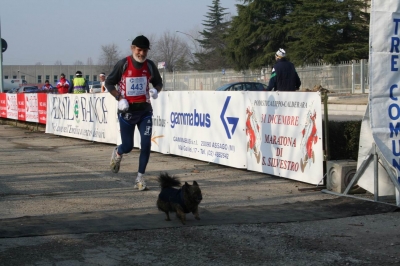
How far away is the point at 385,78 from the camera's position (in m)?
7.28

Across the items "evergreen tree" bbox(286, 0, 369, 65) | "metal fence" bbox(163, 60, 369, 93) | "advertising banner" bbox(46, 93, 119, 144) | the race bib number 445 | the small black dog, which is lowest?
the small black dog

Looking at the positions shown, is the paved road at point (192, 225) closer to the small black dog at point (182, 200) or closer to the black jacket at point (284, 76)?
the small black dog at point (182, 200)

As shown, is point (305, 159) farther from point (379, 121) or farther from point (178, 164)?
point (178, 164)

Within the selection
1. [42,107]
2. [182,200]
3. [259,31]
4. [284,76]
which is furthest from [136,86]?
[259,31]

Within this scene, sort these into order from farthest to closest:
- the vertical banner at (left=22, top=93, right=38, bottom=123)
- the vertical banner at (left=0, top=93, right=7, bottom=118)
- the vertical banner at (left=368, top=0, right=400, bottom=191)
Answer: the vertical banner at (left=0, top=93, right=7, bottom=118), the vertical banner at (left=22, top=93, right=38, bottom=123), the vertical banner at (left=368, top=0, right=400, bottom=191)

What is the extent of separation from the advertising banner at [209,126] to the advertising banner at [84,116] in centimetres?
312

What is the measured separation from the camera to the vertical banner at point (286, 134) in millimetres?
8734

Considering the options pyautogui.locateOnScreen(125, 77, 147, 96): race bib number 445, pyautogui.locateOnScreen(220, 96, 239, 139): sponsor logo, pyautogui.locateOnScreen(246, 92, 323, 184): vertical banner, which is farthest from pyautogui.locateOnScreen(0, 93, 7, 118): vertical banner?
pyautogui.locateOnScreen(125, 77, 147, 96): race bib number 445

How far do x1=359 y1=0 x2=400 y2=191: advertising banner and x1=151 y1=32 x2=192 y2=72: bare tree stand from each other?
7958 cm

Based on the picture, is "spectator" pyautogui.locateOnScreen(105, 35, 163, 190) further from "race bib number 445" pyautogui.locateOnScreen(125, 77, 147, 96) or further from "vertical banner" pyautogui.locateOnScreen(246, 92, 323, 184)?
"vertical banner" pyautogui.locateOnScreen(246, 92, 323, 184)

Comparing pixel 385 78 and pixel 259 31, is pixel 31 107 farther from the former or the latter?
pixel 259 31

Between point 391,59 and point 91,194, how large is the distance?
4142 millimetres

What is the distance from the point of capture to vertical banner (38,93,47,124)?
21.2m

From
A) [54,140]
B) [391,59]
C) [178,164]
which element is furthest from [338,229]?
[54,140]
